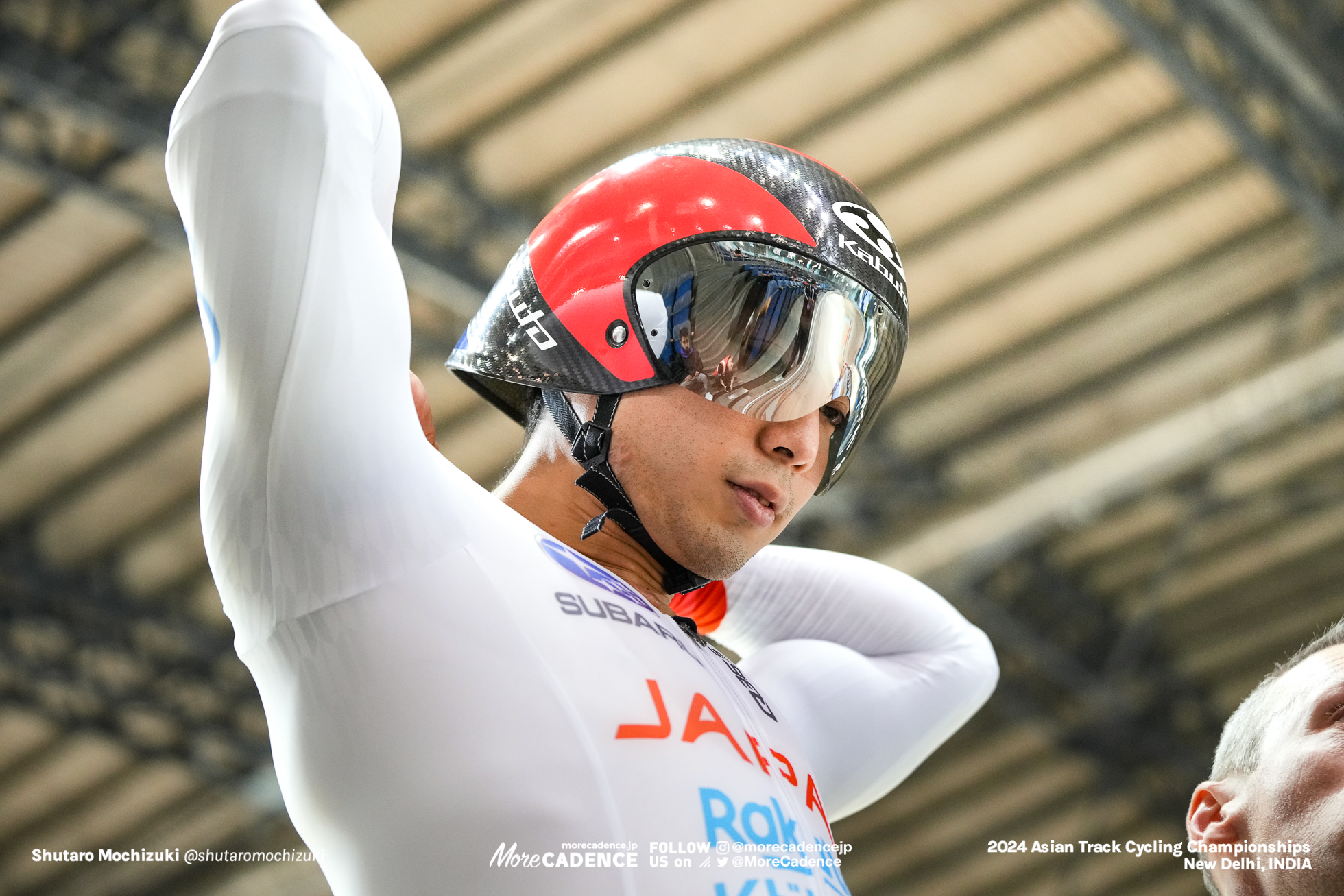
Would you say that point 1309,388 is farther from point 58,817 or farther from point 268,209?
point 58,817

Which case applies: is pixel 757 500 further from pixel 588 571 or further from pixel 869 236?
pixel 869 236

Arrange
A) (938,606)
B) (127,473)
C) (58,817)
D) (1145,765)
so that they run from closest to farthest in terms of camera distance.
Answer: (938,606) → (127,473) → (58,817) → (1145,765)

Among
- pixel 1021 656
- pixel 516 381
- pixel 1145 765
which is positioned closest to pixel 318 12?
pixel 516 381

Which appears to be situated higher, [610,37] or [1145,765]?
[610,37]

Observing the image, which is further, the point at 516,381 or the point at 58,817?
the point at 58,817

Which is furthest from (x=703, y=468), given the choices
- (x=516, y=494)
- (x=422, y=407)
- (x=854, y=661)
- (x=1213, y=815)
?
(x=1213, y=815)

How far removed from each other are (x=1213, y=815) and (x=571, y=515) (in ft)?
3.77

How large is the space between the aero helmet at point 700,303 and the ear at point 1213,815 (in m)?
0.83

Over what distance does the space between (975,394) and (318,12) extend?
811 cm

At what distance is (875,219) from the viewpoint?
2211mm

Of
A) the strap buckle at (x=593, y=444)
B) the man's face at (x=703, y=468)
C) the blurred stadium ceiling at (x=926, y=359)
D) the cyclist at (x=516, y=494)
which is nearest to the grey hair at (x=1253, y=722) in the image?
the cyclist at (x=516, y=494)

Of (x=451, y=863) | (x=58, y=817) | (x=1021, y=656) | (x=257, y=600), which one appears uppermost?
(x=257, y=600)

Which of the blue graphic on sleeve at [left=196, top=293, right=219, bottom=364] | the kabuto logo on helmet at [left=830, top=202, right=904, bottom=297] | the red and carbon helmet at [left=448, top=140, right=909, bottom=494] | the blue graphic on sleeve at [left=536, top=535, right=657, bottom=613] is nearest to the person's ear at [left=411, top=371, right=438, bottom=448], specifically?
the red and carbon helmet at [left=448, top=140, right=909, bottom=494]

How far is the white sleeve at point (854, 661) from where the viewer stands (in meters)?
2.38
